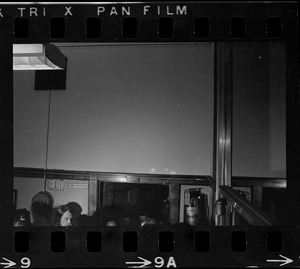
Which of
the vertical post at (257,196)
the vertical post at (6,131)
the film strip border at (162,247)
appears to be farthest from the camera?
the vertical post at (257,196)

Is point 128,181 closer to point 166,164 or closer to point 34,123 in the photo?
point 166,164

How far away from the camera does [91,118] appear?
9.50ft

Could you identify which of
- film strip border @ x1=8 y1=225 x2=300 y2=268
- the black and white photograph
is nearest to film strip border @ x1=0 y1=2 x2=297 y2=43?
film strip border @ x1=8 y1=225 x2=300 y2=268

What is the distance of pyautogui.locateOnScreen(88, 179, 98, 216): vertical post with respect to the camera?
270 centimetres

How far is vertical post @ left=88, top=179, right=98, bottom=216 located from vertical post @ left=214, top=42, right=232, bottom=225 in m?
0.86

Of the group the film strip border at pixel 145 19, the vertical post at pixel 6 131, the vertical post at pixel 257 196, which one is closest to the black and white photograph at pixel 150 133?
the vertical post at pixel 257 196

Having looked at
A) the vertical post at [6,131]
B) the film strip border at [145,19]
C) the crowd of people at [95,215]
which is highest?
the film strip border at [145,19]

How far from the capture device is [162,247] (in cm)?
117

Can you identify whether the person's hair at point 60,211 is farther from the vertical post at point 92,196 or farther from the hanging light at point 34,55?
the hanging light at point 34,55

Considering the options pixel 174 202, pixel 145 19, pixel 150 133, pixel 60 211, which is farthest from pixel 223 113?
pixel 145 19

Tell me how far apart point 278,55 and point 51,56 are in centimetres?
153

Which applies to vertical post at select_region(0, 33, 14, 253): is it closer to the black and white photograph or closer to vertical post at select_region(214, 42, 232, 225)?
the black and white photograph

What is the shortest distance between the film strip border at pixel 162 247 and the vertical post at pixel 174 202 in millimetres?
1369

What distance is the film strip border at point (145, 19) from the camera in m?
1.19
